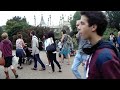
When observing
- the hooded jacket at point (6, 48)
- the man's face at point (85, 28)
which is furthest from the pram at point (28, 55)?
the man's face at point (85, 28)

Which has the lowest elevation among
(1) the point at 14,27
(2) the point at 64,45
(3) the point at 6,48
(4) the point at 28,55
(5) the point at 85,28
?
(4) the point at 28,55

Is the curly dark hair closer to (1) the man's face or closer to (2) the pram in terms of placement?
(1) the man's face

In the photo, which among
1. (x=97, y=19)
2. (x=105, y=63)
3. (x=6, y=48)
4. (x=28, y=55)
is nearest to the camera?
(x=105, y=63)

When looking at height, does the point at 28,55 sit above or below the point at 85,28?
below

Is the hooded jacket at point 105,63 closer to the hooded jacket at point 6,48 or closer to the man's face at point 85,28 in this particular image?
the man's face at point 85,28

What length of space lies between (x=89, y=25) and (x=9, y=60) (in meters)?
4.50

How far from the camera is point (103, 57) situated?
1284mm

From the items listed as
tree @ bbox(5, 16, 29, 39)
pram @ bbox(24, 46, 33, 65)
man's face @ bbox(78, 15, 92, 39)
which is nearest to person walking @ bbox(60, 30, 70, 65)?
pram @ bbox(24, 46, 33, 65)

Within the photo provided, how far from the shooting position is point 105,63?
1266mm

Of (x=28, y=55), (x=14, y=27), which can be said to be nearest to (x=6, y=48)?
(x=28, y=55)

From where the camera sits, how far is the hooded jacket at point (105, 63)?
49.8 inches

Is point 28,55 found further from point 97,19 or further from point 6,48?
point 97,19

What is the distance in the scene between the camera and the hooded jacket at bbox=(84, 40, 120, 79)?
1265 mm
